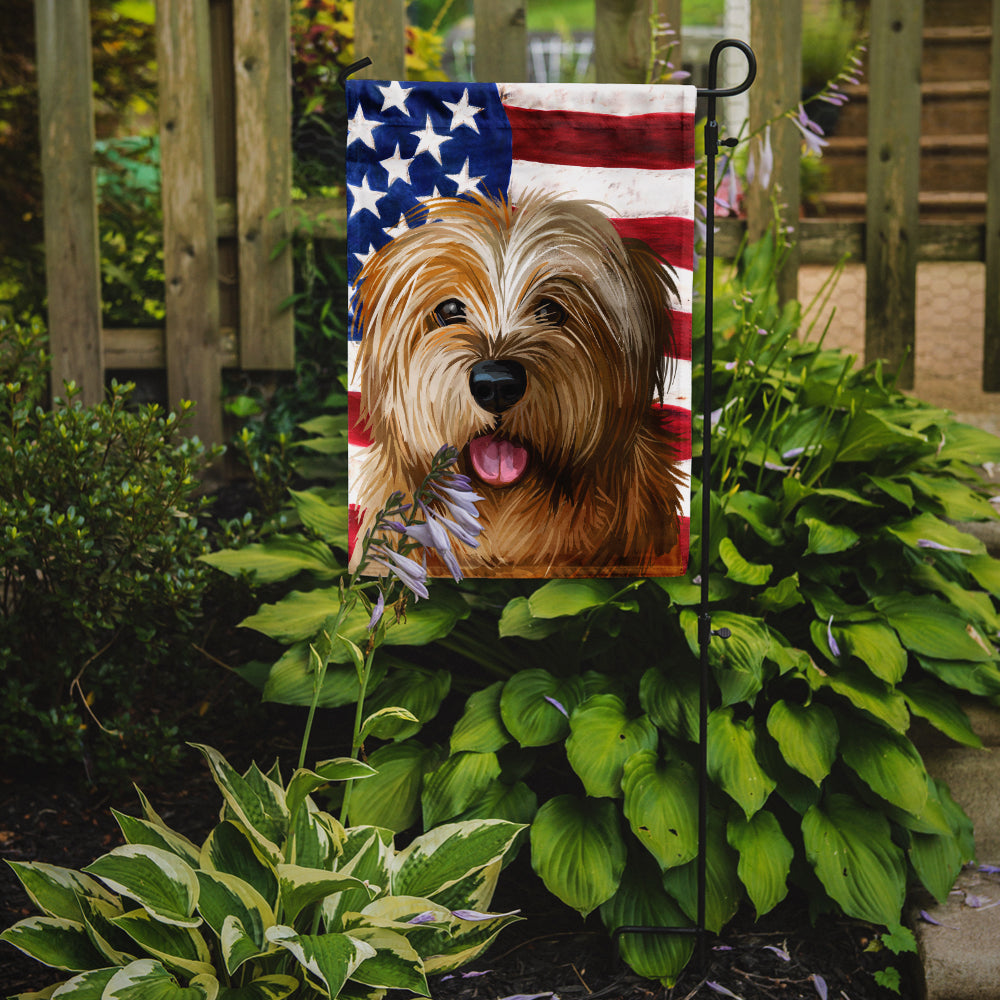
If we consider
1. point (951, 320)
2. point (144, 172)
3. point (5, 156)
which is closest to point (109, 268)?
point (5, 156)

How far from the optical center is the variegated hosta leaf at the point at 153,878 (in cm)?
147

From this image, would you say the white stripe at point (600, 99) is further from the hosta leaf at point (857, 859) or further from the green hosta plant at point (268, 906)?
the hosta leaf at point (857, 859)

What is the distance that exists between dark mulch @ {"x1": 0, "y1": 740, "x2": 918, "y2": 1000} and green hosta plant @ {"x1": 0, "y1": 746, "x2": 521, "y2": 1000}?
26 cm

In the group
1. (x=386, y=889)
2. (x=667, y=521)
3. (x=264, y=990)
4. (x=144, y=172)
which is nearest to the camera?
(x=264, y=990)

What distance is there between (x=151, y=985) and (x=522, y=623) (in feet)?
3.11

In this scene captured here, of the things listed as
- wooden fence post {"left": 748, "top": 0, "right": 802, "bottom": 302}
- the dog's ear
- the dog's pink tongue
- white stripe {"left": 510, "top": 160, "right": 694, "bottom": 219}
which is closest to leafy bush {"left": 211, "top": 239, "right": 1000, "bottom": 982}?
the dog's pink tongue

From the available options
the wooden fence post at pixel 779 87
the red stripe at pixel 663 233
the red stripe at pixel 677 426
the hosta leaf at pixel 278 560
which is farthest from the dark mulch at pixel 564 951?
the wooden fence post at pixel 779 87

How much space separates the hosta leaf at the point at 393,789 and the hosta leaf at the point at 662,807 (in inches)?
16.9

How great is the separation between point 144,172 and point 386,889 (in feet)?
13.3

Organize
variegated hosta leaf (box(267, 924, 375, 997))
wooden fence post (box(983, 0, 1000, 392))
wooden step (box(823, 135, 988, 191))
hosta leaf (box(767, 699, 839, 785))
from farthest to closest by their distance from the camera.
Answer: wooden step (box(823, 135, 988, 191))
wooden fence post (box(983, 0, 1000, 392))
hosta leaf (box(767, 699, 839, 785))
variegated hosta leaf (box(267, 924, 375, 997))

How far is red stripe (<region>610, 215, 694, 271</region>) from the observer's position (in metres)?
1.86

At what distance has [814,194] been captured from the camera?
6059mm

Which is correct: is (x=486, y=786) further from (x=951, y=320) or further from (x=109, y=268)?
(x=951, y=320)

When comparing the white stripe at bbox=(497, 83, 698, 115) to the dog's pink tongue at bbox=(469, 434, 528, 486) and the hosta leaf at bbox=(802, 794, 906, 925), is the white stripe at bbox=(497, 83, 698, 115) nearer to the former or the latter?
the dog's pink tongue at bbox=(469, 434, 528, 486)
